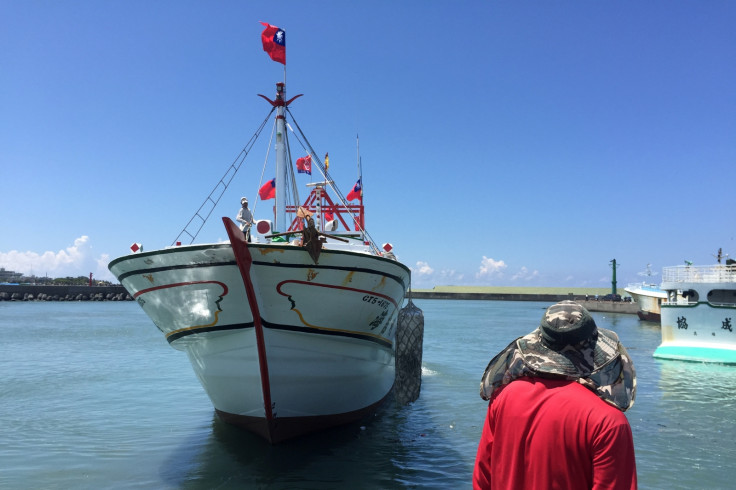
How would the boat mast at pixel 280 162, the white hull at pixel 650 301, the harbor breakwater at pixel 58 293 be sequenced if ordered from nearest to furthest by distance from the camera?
the boat mast at pixel 280 162
the white hull at pixel 650 301
the harbor breakwater at pixel 58 293

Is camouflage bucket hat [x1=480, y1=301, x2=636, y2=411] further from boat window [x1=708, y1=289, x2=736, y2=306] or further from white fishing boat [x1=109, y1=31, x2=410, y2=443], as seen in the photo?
boat window [x1=708, y1=289, x2=736, y2=306]

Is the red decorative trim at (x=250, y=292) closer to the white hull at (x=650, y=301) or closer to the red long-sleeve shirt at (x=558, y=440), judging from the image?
the red long-sleeve shirt at (x=558, y=440)

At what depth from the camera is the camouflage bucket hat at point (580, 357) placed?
230 cm

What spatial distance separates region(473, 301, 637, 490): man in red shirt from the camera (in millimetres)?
2133

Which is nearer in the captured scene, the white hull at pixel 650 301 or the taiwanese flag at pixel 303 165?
the taiwanese flag at pixel 303 165

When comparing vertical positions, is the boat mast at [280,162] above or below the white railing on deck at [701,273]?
above

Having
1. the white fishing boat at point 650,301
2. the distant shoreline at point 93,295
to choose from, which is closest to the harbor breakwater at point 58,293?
the distant shoreline at point 93,295

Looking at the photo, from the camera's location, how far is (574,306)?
2.42 metres

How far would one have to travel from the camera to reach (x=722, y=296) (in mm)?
21188

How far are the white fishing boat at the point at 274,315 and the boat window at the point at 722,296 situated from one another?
18.0m

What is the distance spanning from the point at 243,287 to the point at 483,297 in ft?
425

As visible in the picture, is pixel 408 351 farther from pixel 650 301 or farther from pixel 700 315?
pixel 650 301

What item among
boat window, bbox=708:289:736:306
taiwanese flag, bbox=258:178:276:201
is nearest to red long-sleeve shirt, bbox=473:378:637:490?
taiwanese flag, bbox=258:178:276:201

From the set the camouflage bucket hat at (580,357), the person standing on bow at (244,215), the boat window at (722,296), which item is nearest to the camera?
the camouflage bucket hat at (580,357)
